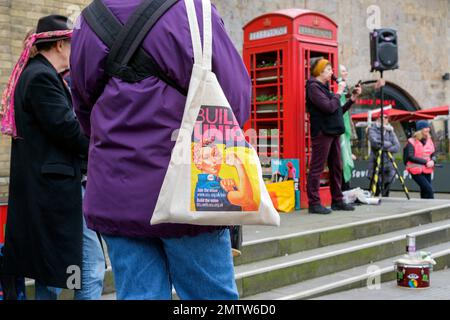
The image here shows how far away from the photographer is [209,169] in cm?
201

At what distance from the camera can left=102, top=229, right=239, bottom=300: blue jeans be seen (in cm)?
208

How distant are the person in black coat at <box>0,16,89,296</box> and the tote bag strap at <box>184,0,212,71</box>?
1.41m

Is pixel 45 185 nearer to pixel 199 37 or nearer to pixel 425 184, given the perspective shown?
pixel 199 37

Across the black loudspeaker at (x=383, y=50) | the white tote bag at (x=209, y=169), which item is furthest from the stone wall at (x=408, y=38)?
the white tote bag at (x=209, y=169)

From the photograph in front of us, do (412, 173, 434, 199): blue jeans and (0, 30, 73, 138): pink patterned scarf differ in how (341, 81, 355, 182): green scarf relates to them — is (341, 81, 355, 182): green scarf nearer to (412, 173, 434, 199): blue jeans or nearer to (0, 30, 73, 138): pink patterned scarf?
(412, 173, 434, 199): blue jeans

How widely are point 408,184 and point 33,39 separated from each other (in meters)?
13.8

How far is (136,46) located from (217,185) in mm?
561

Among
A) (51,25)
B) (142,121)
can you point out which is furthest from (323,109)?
(142,121)

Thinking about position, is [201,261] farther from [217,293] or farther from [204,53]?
[204,53]

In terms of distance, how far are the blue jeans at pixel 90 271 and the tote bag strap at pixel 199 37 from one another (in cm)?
173

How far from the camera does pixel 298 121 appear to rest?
8.70m

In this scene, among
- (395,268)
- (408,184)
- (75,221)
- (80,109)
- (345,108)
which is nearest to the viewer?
(80,109)
